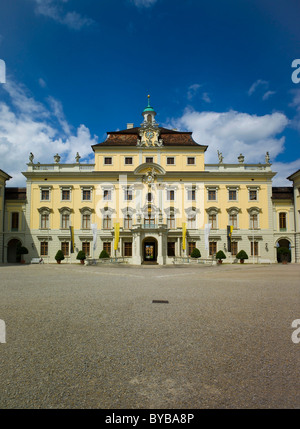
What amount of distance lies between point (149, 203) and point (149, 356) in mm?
37725

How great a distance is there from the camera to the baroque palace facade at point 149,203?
42125mm

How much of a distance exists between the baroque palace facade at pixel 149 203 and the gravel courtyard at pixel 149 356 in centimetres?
3305

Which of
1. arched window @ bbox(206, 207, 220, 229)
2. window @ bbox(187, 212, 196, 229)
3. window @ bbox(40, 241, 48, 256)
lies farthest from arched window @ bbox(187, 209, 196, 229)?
window @ bbox(40, 241, 48, 256)

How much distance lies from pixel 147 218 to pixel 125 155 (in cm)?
987

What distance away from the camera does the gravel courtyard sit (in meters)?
3.82

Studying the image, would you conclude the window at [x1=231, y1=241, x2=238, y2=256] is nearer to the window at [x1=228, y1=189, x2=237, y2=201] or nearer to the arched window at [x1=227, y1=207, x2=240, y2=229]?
the arched window at [x1=227, y1=207, x2=240, y2=229]

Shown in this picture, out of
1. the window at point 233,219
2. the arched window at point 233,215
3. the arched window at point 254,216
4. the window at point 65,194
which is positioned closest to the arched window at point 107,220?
the window at point 65,194

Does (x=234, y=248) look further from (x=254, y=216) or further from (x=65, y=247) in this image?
(x=65, y=247)

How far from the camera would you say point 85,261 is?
35.6 m

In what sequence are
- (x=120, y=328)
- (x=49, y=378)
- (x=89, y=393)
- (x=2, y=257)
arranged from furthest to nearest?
(x=2, y=257) < (x=120, y=328) < (x=49, y=378) < (x=89, y=393)

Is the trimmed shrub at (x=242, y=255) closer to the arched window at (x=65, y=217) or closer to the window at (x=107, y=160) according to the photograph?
the window at (x=107, y=160)

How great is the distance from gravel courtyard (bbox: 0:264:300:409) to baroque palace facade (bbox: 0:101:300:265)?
3305 cm

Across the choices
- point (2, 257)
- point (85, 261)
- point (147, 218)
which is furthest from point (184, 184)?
point (2, 257)

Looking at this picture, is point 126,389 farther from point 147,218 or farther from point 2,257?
point 2,257
